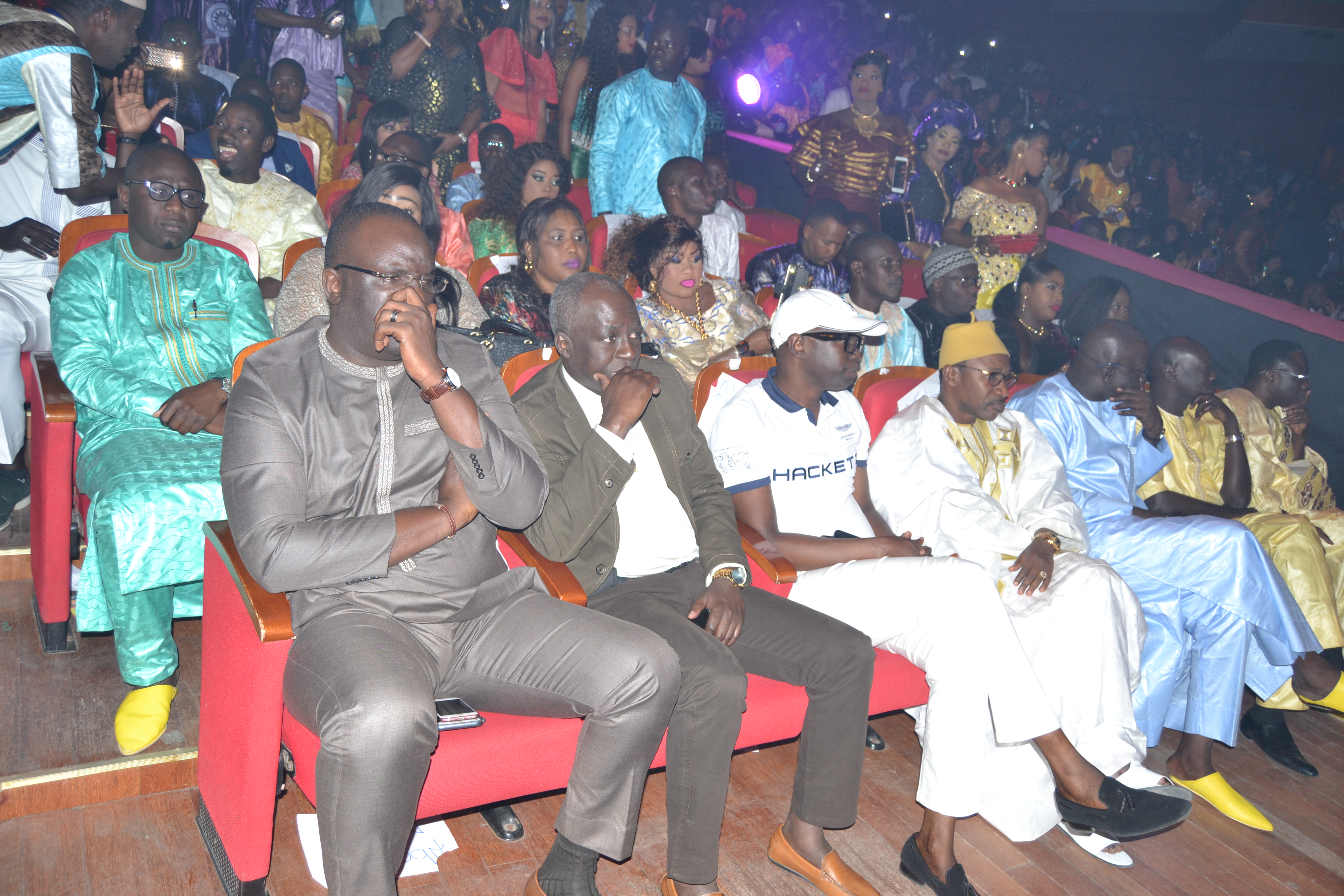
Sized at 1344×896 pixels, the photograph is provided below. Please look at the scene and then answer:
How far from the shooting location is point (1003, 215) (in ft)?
17.2

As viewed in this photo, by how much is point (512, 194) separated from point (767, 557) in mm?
2476

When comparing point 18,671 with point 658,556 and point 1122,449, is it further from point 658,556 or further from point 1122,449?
point 1122,449

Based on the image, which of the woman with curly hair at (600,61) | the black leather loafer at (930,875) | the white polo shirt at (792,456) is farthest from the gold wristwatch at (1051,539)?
the woman with curly hair at (600,61)

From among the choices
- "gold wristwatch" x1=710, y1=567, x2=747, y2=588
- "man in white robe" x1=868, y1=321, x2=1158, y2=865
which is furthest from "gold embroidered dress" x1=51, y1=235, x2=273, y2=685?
"man in white robe" x1=868, y1=321, x2=1158, y2=865

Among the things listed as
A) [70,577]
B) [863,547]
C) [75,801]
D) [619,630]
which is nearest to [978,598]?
[863,547]

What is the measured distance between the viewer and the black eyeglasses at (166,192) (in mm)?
2658

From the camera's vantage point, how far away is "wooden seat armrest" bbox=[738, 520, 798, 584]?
248 centimetres

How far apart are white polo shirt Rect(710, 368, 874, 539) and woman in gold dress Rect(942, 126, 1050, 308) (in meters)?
2.52

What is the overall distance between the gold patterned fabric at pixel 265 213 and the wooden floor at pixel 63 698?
158 centimetres

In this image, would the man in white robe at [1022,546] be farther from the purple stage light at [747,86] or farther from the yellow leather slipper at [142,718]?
the purple stage light at [747,86]

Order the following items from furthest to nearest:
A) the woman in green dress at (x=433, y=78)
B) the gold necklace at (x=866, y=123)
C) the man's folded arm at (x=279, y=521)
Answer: the gold necklace at (x=866, y=123)
the woman in green dress at (x=433, y=78)
the man's folded arm at (x=279, y=521)

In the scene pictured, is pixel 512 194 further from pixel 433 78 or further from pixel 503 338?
pixel 433 78

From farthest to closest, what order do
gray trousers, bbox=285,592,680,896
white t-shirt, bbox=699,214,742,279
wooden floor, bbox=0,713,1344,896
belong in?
white t-shirt, bbox=699,214,742,279 → wooden floor, bbox=0,713,1344,896 → gray trousers, bbox=285,592,680,896

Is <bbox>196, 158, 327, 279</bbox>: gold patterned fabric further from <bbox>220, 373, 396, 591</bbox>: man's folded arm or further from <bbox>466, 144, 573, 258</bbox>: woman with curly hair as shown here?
<bbox>220, 373, 396, 591</bbox>: man's folded arm
